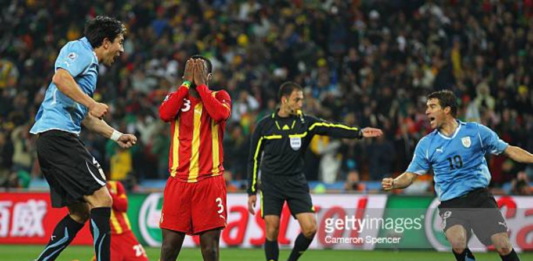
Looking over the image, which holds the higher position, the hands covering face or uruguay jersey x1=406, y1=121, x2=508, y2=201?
the hands covering face

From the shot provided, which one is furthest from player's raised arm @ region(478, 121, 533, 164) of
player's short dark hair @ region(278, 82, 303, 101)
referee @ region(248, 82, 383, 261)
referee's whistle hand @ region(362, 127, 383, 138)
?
player's short dark hair @ region(278, 82, 303, 101)

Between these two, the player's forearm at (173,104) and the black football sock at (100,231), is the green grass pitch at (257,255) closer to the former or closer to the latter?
the black football sock at (100,231)

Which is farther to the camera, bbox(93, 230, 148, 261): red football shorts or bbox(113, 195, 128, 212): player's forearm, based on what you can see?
bbox(93, 230, 148, 261): red football shorts

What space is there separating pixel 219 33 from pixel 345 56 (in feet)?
10.5

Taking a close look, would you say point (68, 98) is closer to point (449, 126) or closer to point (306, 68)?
point (449, 126)

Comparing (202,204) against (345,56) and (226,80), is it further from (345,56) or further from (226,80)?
(345,56)

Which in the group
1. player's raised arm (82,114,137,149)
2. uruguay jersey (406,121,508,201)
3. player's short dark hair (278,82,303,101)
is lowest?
uruguay jersey (406,121,508,201)

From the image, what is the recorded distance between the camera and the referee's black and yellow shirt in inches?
422

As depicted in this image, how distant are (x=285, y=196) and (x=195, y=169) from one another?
3.13 meters

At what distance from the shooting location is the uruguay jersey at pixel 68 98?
7547mm

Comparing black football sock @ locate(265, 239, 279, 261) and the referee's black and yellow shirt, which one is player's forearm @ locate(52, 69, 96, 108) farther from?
black football sock @ locate(265, 239, 279, 261)

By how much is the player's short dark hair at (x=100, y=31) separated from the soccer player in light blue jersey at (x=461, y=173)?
303cm

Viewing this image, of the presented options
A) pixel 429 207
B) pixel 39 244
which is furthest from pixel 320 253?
pixel 39 244

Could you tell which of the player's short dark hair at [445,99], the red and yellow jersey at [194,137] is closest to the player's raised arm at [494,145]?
the player's short dark hair at [445,99]
